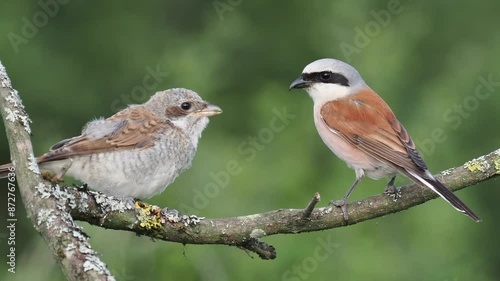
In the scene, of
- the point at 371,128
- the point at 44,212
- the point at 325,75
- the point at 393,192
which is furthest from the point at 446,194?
the point at 44,212

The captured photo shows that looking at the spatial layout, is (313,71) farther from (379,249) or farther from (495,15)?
(495,15)

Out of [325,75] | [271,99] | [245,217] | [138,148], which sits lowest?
[245,217]

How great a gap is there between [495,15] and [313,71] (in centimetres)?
560

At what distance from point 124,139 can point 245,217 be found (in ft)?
3.02

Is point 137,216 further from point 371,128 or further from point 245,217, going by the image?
point 371,128

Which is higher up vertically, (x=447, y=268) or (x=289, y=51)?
(x=289, y=51)

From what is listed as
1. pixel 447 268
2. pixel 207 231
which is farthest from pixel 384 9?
pixel 207 231

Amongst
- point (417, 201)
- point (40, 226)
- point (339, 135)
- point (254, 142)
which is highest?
point (254, 142)

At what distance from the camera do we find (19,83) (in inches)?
395

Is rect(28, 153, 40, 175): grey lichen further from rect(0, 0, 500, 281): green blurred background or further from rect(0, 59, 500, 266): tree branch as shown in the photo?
rect(0, 0, 500, 281): green blurred background

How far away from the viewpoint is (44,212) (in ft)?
10.1

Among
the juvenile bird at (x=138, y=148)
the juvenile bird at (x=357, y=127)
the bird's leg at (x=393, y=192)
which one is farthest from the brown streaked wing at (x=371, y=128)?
the juvenile bird at (x=138, y=148)

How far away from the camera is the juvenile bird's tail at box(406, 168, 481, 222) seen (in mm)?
4305

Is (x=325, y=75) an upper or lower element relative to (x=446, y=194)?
upper
